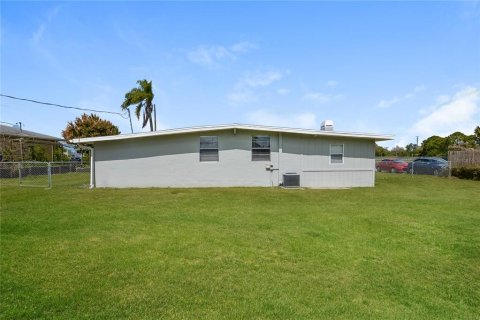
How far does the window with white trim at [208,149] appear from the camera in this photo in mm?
15352

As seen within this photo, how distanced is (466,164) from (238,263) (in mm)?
23015

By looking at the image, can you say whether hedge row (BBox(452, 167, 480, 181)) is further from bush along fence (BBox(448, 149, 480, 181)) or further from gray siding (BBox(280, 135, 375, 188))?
gray siding (BBox(280, 135, 375, 188))

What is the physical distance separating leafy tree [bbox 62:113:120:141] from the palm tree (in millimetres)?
6424

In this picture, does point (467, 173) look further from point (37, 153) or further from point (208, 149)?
point (37, 153)

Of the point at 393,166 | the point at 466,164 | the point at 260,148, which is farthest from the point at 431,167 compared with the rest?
the point at 260,148

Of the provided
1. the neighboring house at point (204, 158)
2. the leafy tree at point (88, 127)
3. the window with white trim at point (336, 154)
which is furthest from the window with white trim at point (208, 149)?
the leafy tree at point (88, 127)

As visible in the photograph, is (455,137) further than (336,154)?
Yes

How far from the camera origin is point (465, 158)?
71.7ft

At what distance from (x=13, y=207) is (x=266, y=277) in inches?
335

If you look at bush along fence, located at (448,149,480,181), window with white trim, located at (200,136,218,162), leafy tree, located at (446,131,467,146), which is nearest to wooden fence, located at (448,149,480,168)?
bush along fence, located at (448,149,480,181)

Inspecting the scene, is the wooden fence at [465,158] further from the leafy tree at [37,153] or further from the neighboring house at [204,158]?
the leafy tree at [37,153]

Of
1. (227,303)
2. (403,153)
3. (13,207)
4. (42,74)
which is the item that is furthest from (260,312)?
(403,153)

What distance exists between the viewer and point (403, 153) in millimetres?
60375

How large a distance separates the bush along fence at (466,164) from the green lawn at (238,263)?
1479 centimetres
